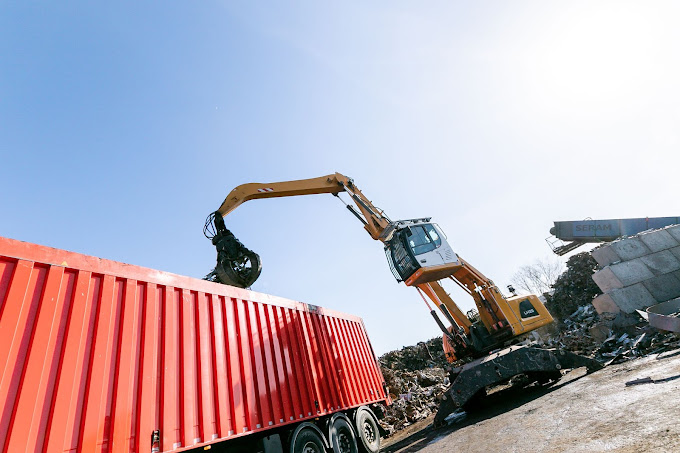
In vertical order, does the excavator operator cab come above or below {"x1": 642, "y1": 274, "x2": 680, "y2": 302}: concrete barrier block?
above

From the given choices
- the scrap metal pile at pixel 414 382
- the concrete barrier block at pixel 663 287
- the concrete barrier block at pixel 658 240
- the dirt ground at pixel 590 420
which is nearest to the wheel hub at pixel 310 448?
the dirt ground at pixel 590 420

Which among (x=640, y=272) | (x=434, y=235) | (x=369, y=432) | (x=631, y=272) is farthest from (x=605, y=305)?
(x=369, y=432)

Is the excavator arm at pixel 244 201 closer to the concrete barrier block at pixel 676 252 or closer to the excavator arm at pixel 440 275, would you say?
the excavator arm at pixel 440 275

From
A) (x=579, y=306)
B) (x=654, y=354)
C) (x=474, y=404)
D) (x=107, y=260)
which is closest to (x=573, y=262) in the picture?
(x=579, y=306)

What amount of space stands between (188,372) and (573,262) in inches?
860

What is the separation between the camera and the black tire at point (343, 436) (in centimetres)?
570

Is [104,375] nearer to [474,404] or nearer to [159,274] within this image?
[159,274]

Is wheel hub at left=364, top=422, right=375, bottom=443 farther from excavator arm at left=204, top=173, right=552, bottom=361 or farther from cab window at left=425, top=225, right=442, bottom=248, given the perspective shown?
cab window at left=425, top=225, right=442, bottom=248

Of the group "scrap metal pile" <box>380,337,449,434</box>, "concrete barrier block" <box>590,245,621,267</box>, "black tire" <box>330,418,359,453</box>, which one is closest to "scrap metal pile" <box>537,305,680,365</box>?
"concrete barrier block" <box>590,245,621,267</box>

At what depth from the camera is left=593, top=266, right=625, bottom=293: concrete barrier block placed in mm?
12336

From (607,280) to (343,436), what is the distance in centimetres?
1281

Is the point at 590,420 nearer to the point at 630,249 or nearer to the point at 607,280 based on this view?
the point at 607,280

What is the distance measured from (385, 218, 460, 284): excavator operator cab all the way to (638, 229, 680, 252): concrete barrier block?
10463mm

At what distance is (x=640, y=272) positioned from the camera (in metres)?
12.4
